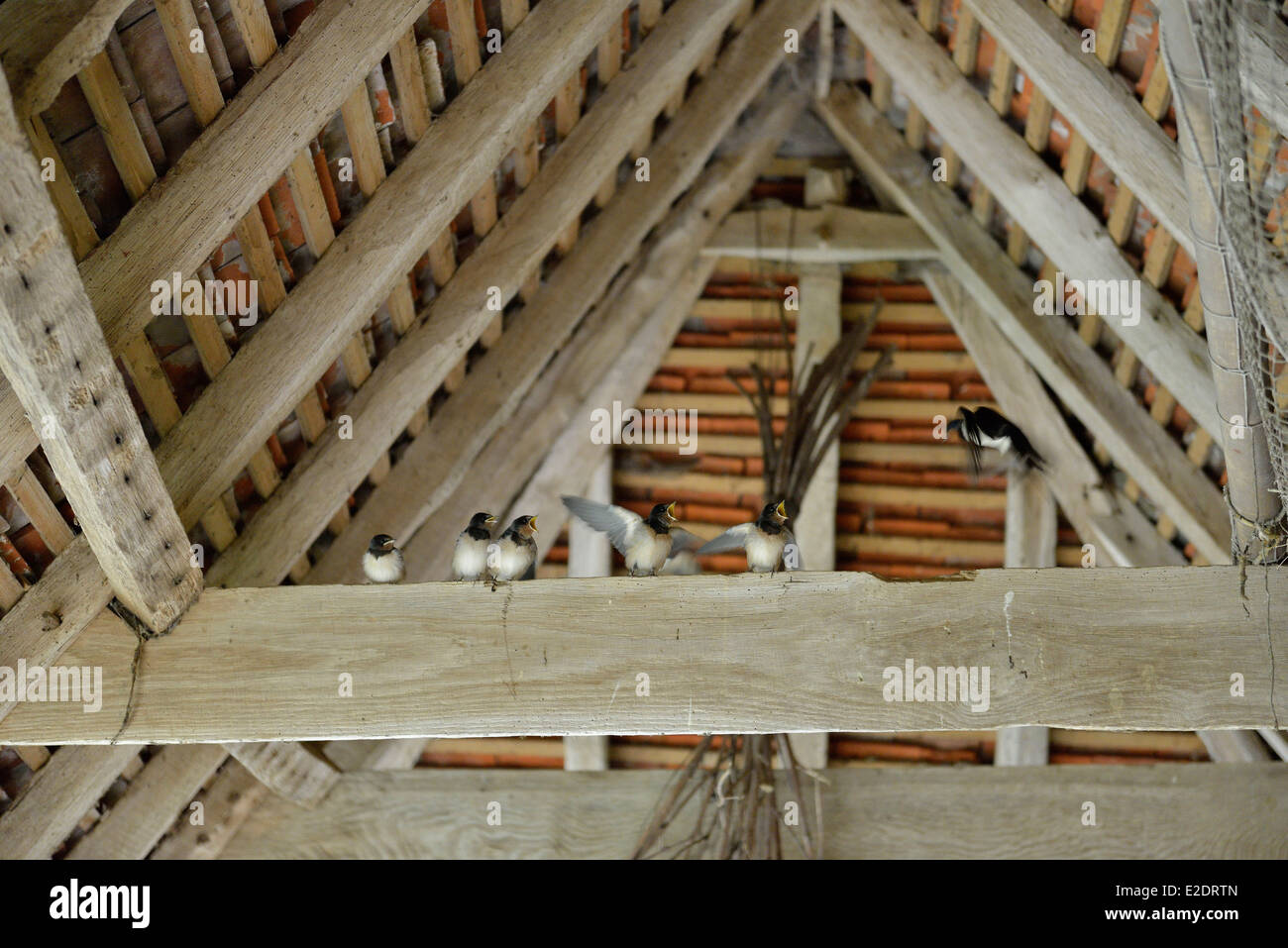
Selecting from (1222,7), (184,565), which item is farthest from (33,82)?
(1222,7)

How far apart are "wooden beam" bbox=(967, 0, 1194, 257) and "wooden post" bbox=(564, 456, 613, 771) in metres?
2.01

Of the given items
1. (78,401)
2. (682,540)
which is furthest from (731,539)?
(78,401)

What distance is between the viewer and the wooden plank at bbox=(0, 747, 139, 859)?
3.25 m

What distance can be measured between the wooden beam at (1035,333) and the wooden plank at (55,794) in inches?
109

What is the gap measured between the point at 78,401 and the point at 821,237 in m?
2.93

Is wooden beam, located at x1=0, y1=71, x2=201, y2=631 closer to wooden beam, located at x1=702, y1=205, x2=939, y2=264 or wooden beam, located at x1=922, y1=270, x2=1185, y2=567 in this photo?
wooden beam, located at x1=702, y1=205, x2=939, y2=264

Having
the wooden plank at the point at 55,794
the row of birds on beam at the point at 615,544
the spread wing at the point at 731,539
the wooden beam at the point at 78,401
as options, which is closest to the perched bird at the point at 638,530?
the row of birds on beam at the point at 615,544

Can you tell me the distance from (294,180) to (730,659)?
136cm

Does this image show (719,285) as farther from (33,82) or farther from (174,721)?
(33,82)

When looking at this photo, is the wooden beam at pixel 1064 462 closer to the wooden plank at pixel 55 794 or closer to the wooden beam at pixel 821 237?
the wooden beam at pixel 821 237

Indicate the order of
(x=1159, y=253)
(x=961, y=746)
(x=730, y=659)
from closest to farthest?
(x=730, y=659), (x=1159, y=253), (x=961, y=746)

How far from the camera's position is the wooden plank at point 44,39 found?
203 cm

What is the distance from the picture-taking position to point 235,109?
252 centimetres

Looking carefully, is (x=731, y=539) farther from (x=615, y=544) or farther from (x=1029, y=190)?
(x=1029, y=190)
